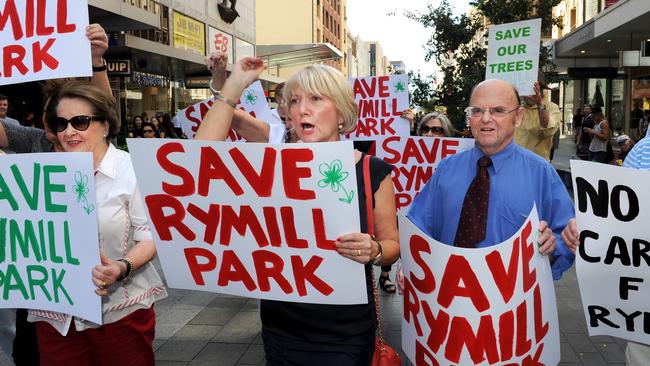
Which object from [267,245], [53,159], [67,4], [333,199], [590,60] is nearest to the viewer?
[333,199]

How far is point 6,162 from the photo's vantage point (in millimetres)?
2520

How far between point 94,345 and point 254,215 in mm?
939

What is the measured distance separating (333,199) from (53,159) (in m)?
1.13

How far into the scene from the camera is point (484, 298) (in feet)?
7.41

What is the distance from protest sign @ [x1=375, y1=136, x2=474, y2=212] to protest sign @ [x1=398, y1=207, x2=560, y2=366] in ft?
9.77

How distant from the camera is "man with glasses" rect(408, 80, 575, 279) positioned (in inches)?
101

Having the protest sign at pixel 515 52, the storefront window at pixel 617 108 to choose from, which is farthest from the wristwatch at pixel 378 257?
the storefront window at pixel 617 108

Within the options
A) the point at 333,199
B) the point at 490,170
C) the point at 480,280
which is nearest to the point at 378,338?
the point at 480,280

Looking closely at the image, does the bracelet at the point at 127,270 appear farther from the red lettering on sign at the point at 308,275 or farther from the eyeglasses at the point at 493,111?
the eyeglasses at the point at 493,111

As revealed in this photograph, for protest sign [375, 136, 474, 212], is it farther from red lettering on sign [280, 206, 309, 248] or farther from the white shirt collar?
red lettering on sign [280, 206, 309, 248]

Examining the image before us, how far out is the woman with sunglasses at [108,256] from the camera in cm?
252

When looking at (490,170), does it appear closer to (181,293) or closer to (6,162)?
(6,162)

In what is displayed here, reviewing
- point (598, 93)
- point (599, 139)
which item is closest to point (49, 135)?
point (599, 139)

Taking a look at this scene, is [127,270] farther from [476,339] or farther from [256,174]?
[476,339]
